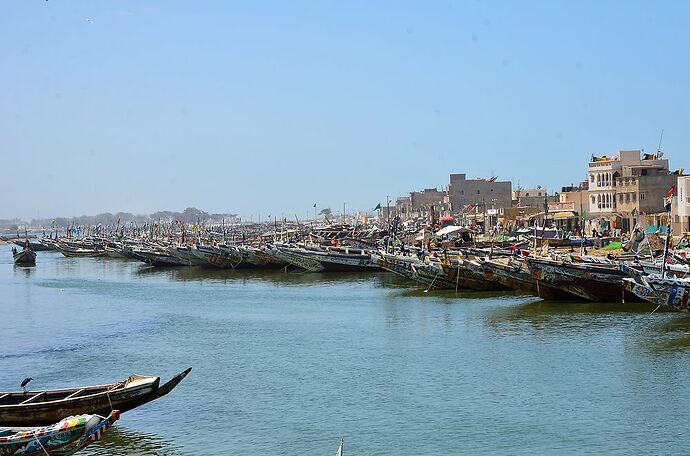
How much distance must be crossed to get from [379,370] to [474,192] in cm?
9607

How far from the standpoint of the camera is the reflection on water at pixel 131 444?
68.1 ft

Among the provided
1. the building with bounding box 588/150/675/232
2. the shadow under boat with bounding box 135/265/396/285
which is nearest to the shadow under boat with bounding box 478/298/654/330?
the shadow under boat with bounding box 135/265/396/285

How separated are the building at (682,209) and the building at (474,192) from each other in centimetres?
5508

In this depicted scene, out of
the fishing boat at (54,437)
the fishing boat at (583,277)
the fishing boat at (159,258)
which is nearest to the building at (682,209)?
the fishing boat at (583,277)

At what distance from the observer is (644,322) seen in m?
35.3

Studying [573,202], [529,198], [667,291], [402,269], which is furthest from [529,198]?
[667,291]

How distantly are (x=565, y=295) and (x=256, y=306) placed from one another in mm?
13667

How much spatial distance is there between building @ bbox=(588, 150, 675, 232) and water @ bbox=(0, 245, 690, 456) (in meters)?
28.2

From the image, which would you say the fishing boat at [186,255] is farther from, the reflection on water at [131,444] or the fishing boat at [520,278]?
the reflection on water at [131,444]

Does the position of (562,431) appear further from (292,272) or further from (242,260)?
(242,260)

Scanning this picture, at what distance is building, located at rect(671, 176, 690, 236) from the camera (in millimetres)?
63312

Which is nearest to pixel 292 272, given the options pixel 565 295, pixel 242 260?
pixel 242 260

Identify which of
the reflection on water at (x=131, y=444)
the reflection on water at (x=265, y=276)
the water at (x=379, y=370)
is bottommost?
the reflection on water at (x=131, y=444)

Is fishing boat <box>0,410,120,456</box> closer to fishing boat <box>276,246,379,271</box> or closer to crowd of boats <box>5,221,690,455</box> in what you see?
crowd of boats <box>5,221,690,455</box>
